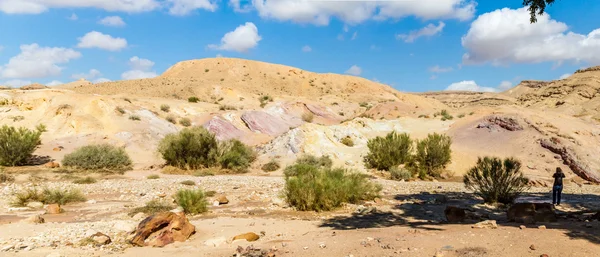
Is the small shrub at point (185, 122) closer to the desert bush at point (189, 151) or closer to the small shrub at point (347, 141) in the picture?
the desert bush at point (189, 151)

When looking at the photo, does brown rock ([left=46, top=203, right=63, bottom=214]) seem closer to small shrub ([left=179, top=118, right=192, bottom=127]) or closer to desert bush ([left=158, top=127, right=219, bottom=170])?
desert bush ([left=158, top=127, right=219, bottom=170])

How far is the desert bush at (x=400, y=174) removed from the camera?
1934 centimetres

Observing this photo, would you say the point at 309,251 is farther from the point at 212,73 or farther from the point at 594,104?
the point at 212,73

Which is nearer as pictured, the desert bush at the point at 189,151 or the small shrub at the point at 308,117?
the desert bush at the point at 189,151

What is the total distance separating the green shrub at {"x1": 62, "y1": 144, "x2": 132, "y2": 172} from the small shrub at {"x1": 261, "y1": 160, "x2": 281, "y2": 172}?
6937mm

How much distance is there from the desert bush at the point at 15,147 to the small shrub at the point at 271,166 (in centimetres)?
1182

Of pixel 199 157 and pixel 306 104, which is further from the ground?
pixel 306 104

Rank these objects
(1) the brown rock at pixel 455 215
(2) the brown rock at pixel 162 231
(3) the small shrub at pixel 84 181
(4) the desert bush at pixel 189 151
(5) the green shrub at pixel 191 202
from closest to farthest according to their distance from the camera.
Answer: (2) the brown rock at pixel 162 231
(1) the brown rock at pixel 455 215
(5) the green shrub at pixel 191 202
(3) the small shrub at pixel 84 181
(4) the desert bush at pixel 189 151

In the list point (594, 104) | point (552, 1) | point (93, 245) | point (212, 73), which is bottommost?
point (93, 245)

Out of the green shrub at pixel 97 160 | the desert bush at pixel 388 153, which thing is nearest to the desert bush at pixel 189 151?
the green shrub at pixel 97 160

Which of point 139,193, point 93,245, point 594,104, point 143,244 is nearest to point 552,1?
point 143,244

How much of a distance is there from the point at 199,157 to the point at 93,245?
1474cm

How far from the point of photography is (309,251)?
616cm

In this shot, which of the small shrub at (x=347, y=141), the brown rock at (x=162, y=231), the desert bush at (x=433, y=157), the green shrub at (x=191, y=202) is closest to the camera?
the brown rock at (x=162, y=231)
